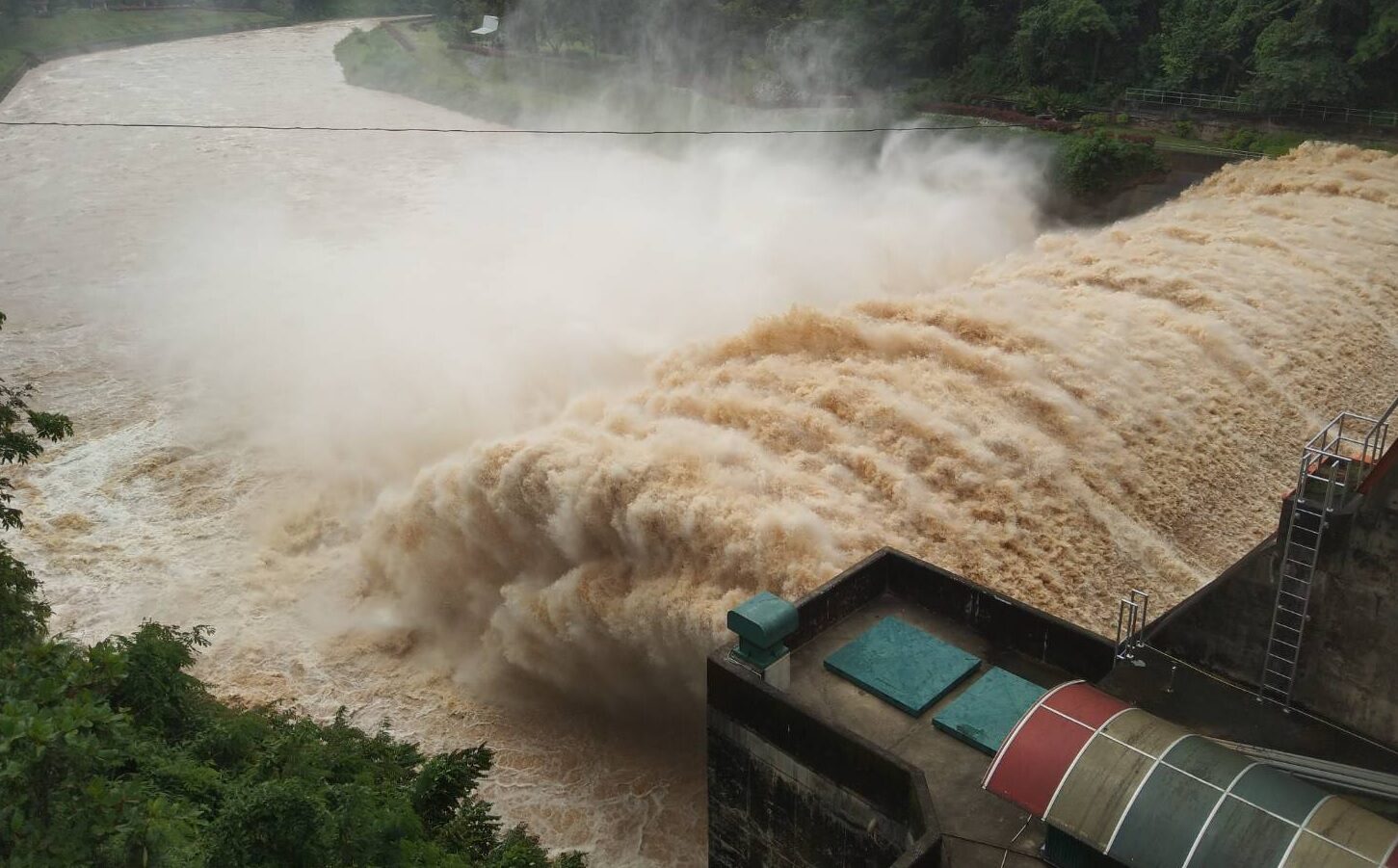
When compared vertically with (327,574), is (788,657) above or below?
above

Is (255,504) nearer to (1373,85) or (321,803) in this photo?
(321,803)

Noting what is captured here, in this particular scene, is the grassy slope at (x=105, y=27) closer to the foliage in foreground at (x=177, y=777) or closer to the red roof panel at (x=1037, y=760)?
the foliage in foreground at (x=177, y=777)

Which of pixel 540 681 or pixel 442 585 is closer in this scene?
pixel 540 681

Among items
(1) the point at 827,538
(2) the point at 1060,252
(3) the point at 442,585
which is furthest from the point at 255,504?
(2) the point at 1060,252

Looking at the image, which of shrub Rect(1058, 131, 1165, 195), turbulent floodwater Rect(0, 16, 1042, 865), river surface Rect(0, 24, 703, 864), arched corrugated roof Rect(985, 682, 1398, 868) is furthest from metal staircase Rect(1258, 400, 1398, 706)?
shrub Rect(1058, 131, 1165, 195)

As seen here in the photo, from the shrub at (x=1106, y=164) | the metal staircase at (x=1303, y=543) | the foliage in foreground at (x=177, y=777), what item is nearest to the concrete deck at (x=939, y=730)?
the metal staircase at (x=1303, y=543)

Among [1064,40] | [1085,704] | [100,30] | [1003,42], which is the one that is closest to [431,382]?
[1085,704]

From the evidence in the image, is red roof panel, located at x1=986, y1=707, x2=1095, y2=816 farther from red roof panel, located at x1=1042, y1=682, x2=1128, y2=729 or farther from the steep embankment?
the steep embankment
